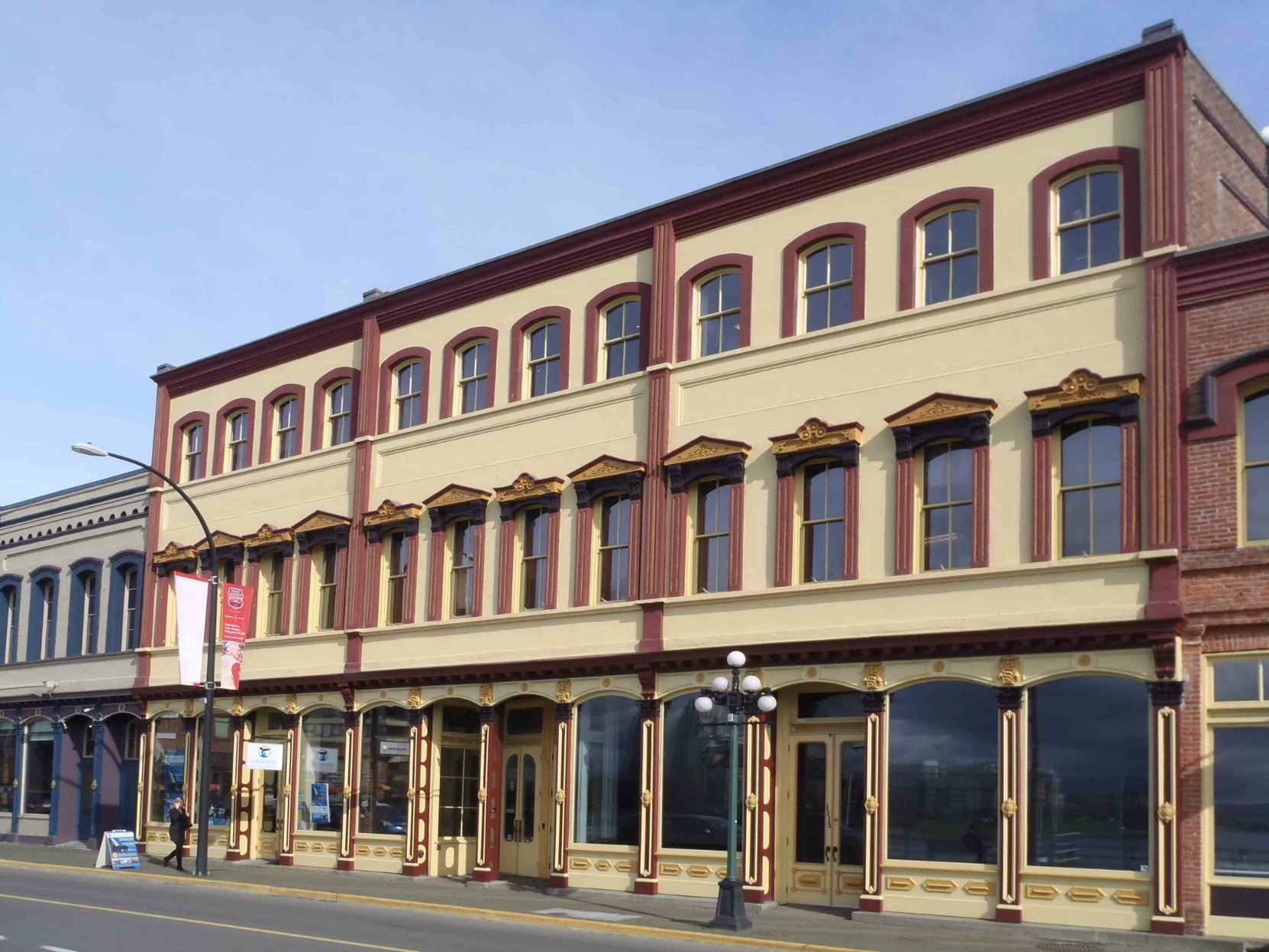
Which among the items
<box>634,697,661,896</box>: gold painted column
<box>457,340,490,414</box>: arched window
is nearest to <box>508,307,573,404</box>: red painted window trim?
<box>457,340,490,414</box>: arched window

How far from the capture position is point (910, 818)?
898 inches

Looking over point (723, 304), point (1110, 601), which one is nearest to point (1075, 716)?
point (1110, 601)

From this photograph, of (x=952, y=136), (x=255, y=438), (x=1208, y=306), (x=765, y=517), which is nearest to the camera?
(x=1208, y=306)

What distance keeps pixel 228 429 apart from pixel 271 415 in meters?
1.97

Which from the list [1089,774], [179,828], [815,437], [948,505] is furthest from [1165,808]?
[179,828]

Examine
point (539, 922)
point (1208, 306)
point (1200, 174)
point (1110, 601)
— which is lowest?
point (539, 922)

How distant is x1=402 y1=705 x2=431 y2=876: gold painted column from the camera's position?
30.4 meters

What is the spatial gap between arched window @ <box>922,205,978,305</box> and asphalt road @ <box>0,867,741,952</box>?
10.7 m

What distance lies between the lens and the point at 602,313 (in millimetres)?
29375

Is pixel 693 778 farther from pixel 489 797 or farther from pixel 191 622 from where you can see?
pixel 191 622

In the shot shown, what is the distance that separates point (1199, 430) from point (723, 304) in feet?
30.4

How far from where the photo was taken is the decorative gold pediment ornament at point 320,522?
111 feet

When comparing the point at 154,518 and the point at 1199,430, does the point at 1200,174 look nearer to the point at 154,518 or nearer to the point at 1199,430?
the point at 1199,430

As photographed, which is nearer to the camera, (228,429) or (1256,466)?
(1256,466)
